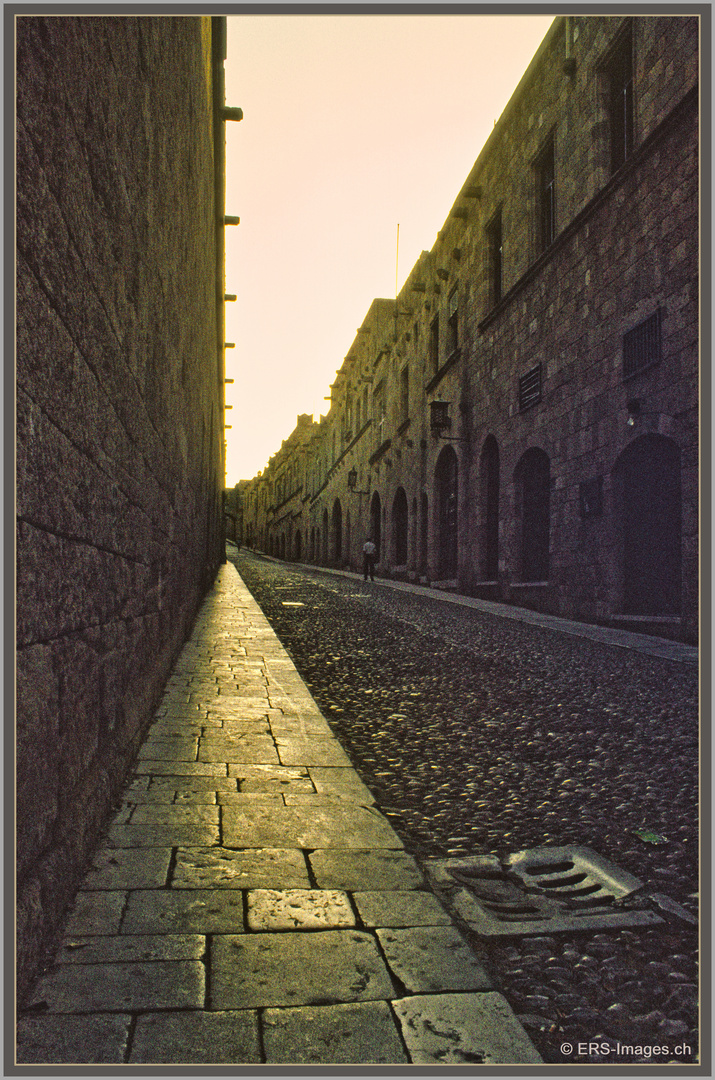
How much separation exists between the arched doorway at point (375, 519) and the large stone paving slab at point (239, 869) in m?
24.7

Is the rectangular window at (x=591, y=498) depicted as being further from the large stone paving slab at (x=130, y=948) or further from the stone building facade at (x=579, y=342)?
the large stone paving slab at (x=130, y=948)

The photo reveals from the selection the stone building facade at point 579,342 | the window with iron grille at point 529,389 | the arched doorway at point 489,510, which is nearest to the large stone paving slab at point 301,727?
the stone building facade at point 579,342

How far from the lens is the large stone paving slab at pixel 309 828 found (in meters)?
2.34

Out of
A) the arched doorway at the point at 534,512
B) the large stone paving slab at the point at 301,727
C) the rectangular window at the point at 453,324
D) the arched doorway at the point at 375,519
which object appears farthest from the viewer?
the arched doorway at the point at 375,519

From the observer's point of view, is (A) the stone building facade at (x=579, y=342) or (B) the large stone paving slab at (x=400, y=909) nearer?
(B) the large stone paving slab at (x=400, y=909)

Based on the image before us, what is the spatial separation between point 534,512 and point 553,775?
978 centimetres

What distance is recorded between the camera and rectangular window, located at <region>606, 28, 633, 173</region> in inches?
376

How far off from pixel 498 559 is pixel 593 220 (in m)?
5.95

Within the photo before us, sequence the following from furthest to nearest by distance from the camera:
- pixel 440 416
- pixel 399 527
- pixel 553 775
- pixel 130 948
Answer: pixel 399 527, pixel 440 416, pixel 553 775, pixel 130 948

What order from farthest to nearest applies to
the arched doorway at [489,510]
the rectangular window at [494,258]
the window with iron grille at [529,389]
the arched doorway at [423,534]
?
the arched doorway at [423,534] → the rectangular window at [494,258] → the arched doorway at [489,510] → the window with iron grille at [529,389]

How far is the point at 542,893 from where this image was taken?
7.03 feet

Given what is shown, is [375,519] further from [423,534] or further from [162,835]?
[162,835]

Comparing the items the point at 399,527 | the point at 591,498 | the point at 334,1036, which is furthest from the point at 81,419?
the point at 399,527

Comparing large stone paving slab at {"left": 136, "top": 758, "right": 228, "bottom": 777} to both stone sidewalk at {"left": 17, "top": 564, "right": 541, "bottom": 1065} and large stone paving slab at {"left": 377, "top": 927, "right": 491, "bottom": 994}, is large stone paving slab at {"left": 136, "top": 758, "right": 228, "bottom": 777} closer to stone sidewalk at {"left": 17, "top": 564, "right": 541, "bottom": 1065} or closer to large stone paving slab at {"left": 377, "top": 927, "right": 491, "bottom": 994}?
stone sidewalk at {"left": 17, "top": 564, "right": 541, "bottom": 1065}
